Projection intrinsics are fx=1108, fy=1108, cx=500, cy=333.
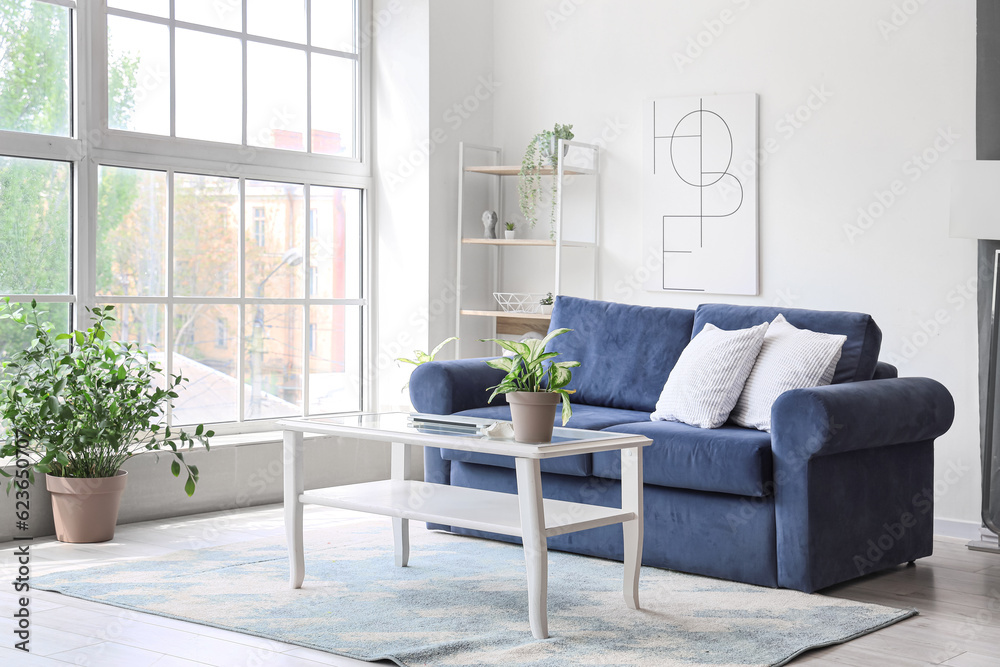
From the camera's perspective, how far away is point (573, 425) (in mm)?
3885

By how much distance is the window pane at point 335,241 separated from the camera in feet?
18.2

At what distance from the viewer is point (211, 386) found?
507cm

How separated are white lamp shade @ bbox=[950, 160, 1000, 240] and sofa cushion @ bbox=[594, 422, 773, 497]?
1196mm

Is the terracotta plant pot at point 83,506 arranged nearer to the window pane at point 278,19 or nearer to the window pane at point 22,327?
the window pane at point 22,327

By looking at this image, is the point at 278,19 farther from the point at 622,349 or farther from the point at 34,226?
the point at 622,349

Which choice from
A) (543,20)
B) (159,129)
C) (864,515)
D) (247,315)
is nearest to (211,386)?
(247,315)

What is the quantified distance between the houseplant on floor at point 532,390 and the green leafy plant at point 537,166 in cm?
241

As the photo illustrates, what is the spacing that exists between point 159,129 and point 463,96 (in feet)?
5.30

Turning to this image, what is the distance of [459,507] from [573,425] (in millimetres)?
822

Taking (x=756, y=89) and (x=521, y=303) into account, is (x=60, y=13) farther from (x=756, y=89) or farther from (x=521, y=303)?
(x=756, y=89)

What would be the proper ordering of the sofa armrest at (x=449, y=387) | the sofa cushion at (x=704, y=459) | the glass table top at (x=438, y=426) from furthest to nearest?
the sofa armrest at (x=449, y=387) → the sofa cushion at (x=704, y=459) → the glass table top at (x=438, y=426)

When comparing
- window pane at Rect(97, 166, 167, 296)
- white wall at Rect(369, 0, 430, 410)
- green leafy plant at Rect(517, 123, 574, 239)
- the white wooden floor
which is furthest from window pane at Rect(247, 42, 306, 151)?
the white wooden floor

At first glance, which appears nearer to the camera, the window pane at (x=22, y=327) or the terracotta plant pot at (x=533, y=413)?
the terracotta plant pot at (x=533, y=413)

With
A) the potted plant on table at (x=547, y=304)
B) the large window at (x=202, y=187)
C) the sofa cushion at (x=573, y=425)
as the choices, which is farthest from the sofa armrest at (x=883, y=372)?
the large window at (x=202, y=187)
